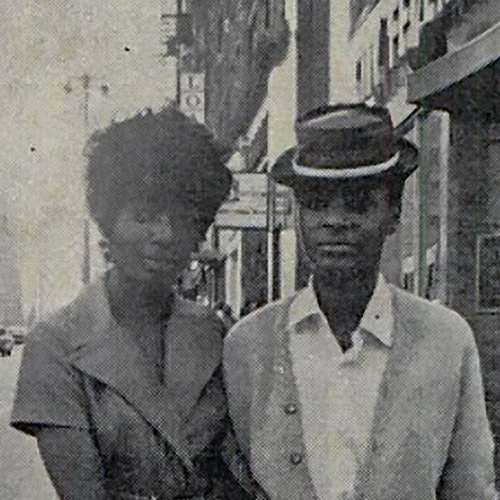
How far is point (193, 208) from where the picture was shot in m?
2.11

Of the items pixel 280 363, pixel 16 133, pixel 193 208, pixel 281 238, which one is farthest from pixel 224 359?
pixel 16 133

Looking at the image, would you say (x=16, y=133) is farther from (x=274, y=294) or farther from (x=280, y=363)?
(x=280, y=363)

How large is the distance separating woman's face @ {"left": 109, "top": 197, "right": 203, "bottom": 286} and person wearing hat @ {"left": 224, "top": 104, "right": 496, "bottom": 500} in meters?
0.16

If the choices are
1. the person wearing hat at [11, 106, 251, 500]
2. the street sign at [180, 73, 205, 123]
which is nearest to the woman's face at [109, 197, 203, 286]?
the person wearing hat at [11, 106, 251, 500]

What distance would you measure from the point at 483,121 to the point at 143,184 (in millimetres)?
1913

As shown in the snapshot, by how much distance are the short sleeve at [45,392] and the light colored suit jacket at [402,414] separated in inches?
10.0

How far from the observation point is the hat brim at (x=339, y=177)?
86.3 inches

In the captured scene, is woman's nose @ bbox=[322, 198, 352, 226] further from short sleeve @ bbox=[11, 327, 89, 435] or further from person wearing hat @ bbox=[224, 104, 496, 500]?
short sleeve @ bbox=[11, 327, 89, 435]

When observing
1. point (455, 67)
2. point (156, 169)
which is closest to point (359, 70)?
point (455, 67)

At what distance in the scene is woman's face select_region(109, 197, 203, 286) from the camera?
211 cm

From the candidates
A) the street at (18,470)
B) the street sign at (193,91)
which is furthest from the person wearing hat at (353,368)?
the street at (18,470)

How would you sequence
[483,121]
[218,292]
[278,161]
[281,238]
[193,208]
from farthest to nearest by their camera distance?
[483,121] → [218,292] → [281,238] → [278,161] → [193,208]

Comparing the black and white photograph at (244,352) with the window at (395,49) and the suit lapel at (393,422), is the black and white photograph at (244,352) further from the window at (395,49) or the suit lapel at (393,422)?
the window at (395,49)

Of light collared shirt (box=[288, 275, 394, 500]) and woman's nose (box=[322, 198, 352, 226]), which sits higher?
woman's nose (box=[322, 198, 352, 226])
